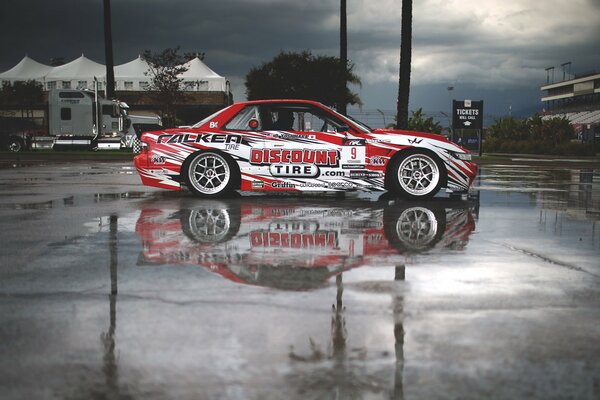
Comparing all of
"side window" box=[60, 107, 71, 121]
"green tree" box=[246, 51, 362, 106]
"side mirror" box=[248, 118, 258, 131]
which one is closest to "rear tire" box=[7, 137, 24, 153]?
"side window" box=[60, 107, 71, 121]

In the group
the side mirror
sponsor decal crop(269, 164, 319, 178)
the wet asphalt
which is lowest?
the wet asphalt

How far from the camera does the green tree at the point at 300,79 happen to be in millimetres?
37750

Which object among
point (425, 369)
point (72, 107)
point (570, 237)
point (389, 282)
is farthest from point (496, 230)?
point (72, 107)

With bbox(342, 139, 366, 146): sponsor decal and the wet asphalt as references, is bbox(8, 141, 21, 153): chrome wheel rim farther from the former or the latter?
the wet asphalt

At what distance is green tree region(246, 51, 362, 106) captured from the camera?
3775 centimetres

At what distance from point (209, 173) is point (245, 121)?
98 cm

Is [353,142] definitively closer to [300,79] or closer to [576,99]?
[300,79]

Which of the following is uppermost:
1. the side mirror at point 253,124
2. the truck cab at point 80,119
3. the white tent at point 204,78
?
the white tent at point 204,78

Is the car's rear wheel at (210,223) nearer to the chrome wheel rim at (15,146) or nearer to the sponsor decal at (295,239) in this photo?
the sponsor decal at (295,239)

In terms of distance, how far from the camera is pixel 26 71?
64.8 meters

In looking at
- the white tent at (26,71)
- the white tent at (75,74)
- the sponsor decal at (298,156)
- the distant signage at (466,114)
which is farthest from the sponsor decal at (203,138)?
the white tent at (26,71)

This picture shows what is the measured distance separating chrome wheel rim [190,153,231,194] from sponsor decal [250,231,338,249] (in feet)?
12.8

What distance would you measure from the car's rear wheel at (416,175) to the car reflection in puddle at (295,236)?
31 centimetres

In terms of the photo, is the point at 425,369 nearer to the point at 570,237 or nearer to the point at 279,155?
the point at 570,237
